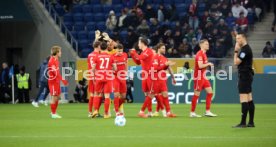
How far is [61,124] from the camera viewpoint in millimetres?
19562

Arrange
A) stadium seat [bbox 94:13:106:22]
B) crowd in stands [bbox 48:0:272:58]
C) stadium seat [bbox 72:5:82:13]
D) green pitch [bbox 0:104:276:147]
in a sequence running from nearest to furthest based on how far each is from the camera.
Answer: green pitch [bbox 0:104:276:147], crowd in stands [bbox 48:0:272:58], stadium seat [bbox 94:13:106:22], stadium seat [bbox 72:5:82:13]

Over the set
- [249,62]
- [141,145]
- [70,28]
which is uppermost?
[70,28]

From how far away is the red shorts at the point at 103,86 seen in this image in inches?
870

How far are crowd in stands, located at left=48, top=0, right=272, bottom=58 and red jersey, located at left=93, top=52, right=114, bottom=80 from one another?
14.5 meters

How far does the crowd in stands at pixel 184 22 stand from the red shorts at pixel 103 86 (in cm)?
1427

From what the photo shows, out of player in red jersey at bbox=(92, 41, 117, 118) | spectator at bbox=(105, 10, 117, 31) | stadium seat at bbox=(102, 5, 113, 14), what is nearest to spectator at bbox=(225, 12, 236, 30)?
spectator at bbox=(105, 10, 117, 31)

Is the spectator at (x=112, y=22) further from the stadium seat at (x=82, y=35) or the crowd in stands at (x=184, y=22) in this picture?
the stadium seat at (x=82, y=35)

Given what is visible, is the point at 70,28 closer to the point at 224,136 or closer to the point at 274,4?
the point at 274,4

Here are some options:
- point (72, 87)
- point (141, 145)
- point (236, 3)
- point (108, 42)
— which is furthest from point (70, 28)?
point (141, 145)

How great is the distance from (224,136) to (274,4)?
23.6m

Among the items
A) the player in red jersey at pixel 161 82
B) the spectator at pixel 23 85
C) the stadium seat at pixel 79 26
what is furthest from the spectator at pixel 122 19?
the player in red jersey at pixel 161 82

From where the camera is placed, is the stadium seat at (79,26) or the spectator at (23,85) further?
the stadium seat at (79,26)

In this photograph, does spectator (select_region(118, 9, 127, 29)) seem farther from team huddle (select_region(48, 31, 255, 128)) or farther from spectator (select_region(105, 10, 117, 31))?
team huddle (select_region(48, 31, 255, 128))

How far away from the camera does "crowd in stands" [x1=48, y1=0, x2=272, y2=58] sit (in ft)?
121
